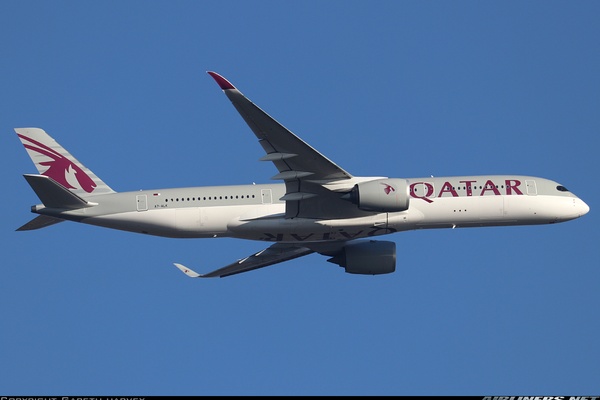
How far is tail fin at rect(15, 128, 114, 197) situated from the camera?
54188 mm

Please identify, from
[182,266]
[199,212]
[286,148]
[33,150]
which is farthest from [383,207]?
[33,150]

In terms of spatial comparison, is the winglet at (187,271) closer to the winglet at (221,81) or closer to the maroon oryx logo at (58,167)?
the maroon oryx logo at (58,167)

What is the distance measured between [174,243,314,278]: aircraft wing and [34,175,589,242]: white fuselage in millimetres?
5005

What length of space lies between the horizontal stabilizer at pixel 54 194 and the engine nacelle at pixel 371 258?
48.7ft

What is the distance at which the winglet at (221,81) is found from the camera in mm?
42969

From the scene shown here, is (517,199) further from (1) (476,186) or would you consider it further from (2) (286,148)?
(2) (286,148)

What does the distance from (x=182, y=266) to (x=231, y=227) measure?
27.2ft

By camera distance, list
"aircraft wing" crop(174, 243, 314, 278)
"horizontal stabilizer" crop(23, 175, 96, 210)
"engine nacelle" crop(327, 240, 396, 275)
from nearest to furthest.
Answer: "horizontal stabilizer" crop(23, 175, 96, 210), "engine nacelle" crop(327, 240, 396, 275), "aircraft wing" crop(174, 243, 314, 278)

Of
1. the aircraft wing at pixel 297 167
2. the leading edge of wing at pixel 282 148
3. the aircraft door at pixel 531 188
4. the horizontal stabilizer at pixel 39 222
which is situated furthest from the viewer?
the aircraft door at pixel 531 188

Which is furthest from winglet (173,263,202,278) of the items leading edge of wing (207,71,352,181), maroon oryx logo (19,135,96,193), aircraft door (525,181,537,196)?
aircraft door (525,181,537,196)

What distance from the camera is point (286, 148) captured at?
4709 cm

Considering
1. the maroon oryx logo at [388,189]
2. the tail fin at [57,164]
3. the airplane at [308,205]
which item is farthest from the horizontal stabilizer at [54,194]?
the maroon oryx logo at [388,189]

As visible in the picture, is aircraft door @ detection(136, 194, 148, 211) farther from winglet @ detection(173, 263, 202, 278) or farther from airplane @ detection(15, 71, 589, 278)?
winglet @ detection(173, 263, 202, 278)

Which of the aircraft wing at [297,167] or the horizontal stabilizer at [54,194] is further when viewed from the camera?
the horizontal stabilizer at [54,194]
